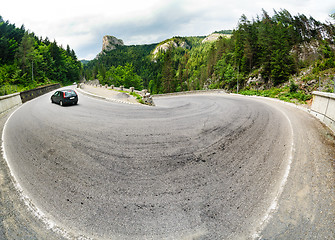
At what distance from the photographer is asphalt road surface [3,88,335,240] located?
114 inches

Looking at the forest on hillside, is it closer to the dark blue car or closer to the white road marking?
the white road marking

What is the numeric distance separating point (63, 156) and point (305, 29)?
79.2 meters

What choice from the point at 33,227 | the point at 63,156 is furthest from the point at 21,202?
the point at 63,156

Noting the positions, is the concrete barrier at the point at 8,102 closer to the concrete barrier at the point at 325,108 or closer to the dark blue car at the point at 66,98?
the dark blue car at the point at 66,98

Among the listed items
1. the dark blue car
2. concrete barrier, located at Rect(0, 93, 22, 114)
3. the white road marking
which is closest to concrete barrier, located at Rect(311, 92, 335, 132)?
the white road marking

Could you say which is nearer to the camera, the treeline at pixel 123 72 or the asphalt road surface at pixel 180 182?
the asphalt road surface at pixel 180 182

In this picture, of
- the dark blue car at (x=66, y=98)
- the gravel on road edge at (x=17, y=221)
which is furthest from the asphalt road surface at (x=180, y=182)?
the dark blue car at (x=66, y=98)

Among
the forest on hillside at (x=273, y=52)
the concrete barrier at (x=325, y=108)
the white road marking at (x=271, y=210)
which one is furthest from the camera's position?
the forest on hillside at (x=273, y=52)

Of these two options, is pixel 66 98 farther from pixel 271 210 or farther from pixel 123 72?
Answer: pixel 123 72

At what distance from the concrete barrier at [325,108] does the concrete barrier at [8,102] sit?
21190 mm

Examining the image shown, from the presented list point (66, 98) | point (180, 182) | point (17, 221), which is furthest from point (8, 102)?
point (180, 182)

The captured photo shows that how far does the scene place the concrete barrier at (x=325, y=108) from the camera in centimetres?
724

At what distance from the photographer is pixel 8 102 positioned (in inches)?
607

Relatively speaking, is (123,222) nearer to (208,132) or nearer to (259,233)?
(259,233)
